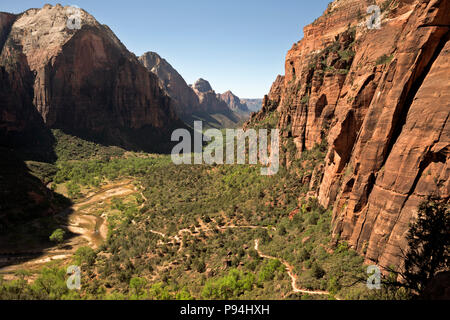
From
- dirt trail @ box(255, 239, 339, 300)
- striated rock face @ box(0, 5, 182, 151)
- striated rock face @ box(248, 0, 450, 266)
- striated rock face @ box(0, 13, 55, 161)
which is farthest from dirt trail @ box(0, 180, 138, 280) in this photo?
striated rock face @ box(0, 5, 182, 151)

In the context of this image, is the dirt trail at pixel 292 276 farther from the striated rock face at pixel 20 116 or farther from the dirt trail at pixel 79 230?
the striated rock face at pixel 20 116

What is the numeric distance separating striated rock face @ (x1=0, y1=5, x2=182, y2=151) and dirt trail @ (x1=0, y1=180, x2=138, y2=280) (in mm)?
53859

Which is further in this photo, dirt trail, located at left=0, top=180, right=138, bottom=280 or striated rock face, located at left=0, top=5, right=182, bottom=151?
striated rock face, located at left=0, top=5, right=182, bottom=151

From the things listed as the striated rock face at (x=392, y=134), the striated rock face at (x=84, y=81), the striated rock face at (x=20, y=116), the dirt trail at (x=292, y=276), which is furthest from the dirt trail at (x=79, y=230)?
the striated rock face at (x=84, y=81)

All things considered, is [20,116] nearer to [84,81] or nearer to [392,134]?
[84,81]

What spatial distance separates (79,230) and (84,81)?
99.3 m

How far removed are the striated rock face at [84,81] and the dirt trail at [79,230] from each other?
53859 mm

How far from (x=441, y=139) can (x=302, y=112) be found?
25.8 metres

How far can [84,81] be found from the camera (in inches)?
4646

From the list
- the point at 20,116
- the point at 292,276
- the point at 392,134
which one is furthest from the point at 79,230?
the point at 20,116

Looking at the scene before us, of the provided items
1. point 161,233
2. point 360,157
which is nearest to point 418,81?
point 360,157

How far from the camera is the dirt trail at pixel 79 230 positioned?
116 ft

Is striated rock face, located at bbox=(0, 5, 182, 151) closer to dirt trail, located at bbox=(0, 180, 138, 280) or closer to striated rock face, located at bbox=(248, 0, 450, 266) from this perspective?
dirt trail, located at bbox=(0, 180, 138, 280)

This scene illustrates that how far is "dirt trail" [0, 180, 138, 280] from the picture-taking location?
35.5 m
